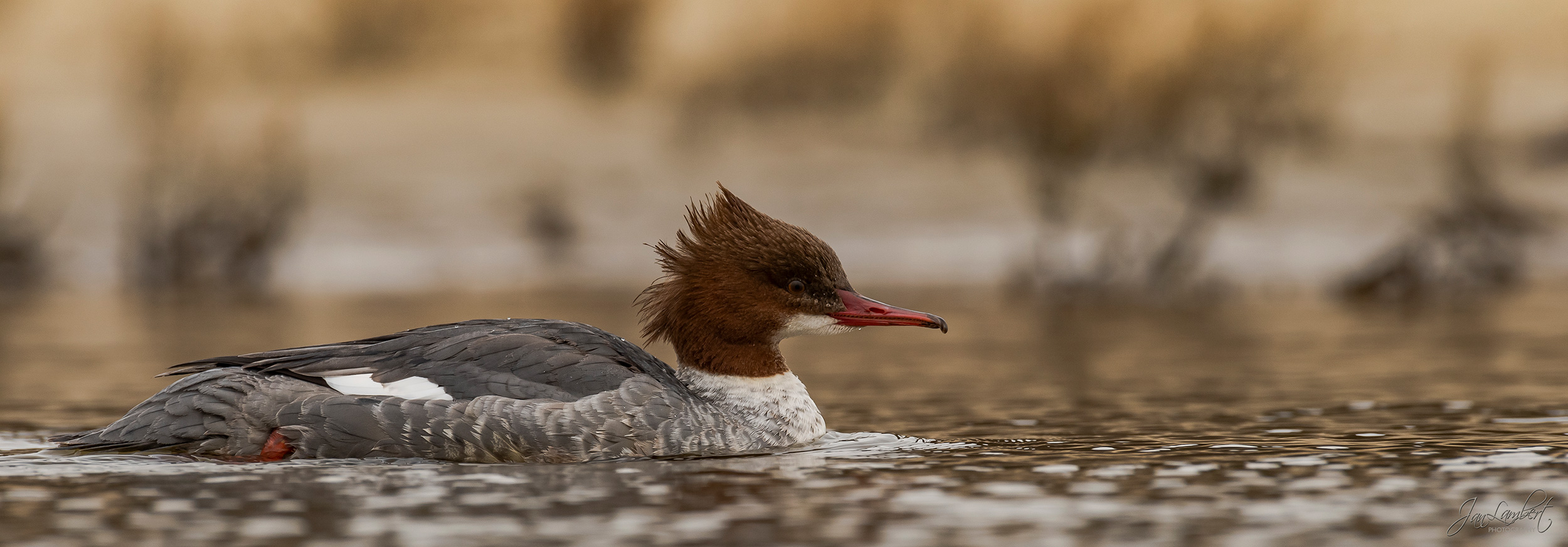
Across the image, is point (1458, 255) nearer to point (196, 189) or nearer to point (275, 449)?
point (196, 189)

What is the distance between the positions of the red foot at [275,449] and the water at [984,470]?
15cm

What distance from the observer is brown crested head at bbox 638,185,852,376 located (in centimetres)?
870

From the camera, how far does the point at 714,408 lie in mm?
8453

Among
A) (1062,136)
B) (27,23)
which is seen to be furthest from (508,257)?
(27,23)

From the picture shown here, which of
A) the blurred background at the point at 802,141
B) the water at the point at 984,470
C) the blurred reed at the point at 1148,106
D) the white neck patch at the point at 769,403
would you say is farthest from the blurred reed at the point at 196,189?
the white neck patch at the point at 769,403

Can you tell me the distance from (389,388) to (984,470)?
2.67 m

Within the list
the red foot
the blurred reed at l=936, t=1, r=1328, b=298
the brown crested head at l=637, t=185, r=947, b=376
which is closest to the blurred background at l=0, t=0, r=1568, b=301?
the blurred reed at l=936, t=1, r=1328, b=298

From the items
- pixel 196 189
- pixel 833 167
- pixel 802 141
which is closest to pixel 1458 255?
pixel 833 167

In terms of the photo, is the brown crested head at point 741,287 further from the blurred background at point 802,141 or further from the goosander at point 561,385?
the blurred background at point 802,141

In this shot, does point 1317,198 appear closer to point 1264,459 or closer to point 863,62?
point 863,62

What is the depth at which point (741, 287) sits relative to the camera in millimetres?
8711

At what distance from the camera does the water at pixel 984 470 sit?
6.02m

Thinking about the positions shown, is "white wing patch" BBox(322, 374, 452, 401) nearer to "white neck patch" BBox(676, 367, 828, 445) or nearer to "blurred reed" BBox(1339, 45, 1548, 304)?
"white neck patch" BBox(676, 367, 828, 445)

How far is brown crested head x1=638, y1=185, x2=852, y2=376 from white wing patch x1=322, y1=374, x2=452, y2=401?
1257 millimetres
